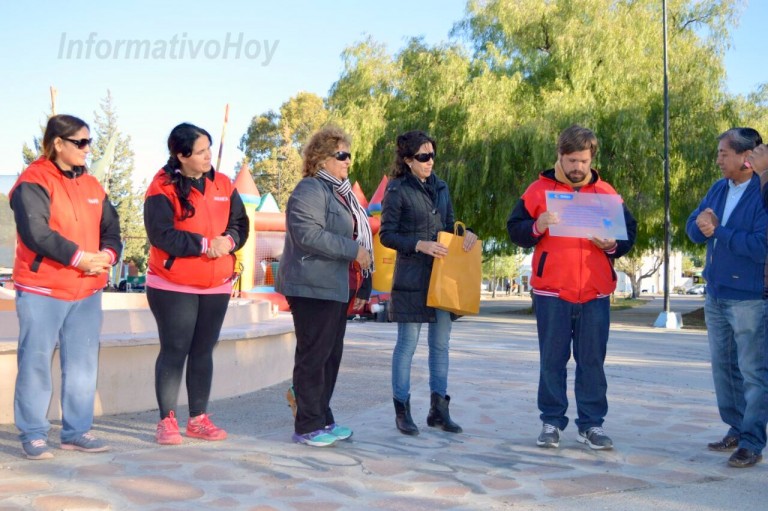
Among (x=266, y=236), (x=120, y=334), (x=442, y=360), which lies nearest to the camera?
(x=442, y=360)

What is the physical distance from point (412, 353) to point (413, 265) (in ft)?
1.95

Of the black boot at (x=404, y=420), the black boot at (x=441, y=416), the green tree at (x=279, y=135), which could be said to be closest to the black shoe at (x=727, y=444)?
the black boot at (x=441, y=416)

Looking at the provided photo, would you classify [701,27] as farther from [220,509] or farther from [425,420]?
[220,509]

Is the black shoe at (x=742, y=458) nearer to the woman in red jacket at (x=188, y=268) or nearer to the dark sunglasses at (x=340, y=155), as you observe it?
the dark sunglasses at (x=340, y=155)

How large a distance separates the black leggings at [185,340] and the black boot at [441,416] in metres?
1.52

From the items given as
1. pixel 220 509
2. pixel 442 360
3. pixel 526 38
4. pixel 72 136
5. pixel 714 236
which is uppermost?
pixel 526 38

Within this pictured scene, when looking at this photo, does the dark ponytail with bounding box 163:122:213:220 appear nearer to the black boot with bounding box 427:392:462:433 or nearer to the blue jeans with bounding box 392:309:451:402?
the blue jeans with bounding box 392:309:451:402

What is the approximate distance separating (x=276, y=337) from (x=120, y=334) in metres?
1.89

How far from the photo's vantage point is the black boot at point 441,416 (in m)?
5.54

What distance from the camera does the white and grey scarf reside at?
17.0 feet

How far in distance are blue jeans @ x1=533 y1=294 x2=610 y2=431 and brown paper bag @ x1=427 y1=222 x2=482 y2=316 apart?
0.55 meters

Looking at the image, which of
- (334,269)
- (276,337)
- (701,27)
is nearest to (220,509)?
(334,269)

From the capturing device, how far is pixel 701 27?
26156mm

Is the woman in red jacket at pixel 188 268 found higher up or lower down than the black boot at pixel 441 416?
higher up
